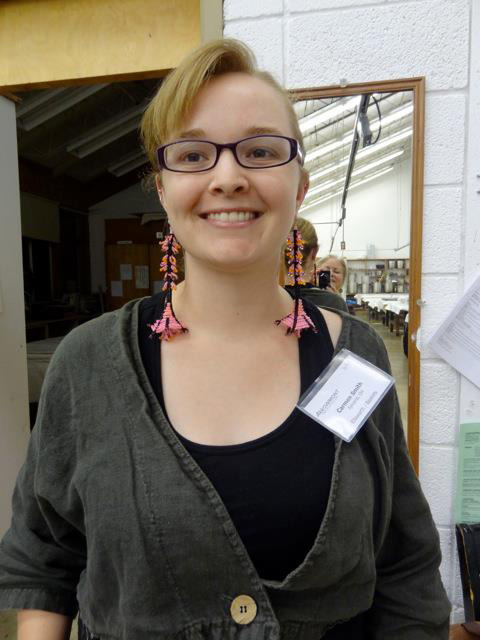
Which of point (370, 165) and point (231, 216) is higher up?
point (370, 165)

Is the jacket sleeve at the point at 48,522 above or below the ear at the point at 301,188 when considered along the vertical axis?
below

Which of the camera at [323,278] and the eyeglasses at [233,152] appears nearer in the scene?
the eyeglasses at [233,152]

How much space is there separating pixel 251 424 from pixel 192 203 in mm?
346

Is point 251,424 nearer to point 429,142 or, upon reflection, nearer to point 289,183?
point 289,183

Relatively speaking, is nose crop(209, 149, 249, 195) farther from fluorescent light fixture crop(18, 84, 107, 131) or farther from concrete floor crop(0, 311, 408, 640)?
fluorescent light fixture crop(18, 84, 107, 131)

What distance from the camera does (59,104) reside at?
3629 millimetres

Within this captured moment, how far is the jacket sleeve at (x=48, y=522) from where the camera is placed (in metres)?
0.66

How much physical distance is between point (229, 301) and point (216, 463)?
256 mm

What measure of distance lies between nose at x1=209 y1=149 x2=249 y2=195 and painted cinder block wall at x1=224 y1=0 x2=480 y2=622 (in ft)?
2.85

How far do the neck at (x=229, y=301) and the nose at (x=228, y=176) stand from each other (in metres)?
0.12

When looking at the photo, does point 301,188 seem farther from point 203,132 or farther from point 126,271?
point 126,271

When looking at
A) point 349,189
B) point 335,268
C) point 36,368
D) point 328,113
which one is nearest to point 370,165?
point 349,189

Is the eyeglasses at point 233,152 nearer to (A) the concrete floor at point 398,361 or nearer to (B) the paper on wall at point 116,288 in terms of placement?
(A) the concrete floor at point 398,361

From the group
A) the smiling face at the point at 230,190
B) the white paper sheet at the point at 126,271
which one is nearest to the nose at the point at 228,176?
the smiling face at the point at 230,190
